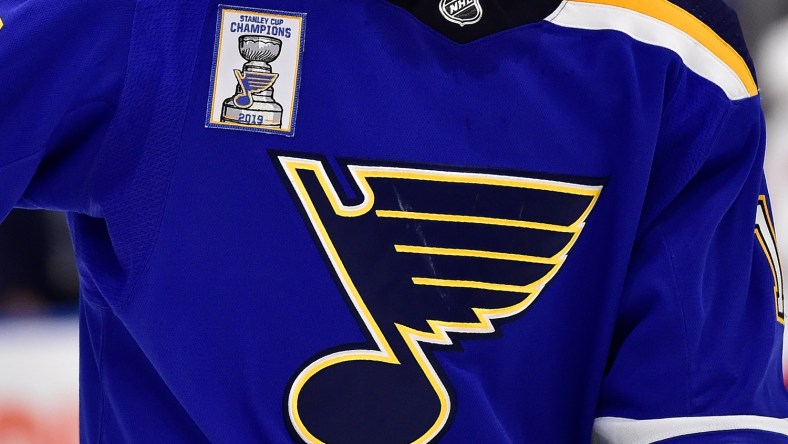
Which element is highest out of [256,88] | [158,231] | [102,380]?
[256,88]

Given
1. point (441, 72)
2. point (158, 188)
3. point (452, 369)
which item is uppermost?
point (441, 72)

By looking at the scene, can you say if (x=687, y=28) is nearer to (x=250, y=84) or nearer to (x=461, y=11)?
(x=461, y=11)

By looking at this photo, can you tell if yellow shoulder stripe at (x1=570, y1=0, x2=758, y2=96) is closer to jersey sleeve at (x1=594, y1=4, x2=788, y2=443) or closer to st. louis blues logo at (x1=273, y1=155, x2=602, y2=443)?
jersey sleeve at (x1=594, y1=4, x2=788, y2=443)

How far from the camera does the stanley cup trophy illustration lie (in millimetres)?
695

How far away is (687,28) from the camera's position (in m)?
0.78

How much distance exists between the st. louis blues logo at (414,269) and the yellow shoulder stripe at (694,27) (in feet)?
0.46

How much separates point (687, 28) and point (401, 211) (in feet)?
0.89

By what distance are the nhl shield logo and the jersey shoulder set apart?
0.06m

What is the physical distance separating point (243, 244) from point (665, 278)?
1.09ft

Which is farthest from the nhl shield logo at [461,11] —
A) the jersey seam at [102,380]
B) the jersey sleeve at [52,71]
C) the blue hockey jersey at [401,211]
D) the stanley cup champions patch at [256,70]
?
the jersey seam at [102,380]

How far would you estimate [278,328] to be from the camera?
729 millimetres

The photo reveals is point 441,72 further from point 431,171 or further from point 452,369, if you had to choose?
point 452,369

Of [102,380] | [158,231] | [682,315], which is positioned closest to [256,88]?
[158,231]

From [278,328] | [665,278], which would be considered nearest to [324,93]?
[278,328]
